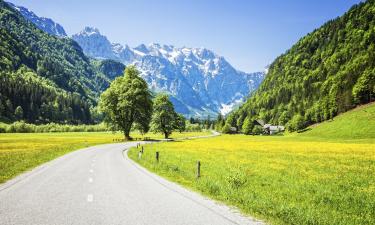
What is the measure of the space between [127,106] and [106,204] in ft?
228

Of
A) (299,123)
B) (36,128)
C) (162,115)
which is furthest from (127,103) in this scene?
(36,128)

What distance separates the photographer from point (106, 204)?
12984 mm

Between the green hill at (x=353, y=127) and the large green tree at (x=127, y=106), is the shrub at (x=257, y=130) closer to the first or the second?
the green hill at (x=353, y=127)

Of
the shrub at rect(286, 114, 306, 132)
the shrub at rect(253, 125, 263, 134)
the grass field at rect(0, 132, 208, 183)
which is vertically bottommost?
the grass field at rect(0, 132, 208, 183)

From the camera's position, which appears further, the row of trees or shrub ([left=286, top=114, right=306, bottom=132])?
shrub ([left=286, top=114, right=306, bottom=132])

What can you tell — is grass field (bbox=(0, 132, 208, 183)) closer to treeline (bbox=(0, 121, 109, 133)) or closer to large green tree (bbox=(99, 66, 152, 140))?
large green tree (bbox=(99, 66, 152, 140))

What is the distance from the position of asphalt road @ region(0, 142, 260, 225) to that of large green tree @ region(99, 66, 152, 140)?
6360 centimetres

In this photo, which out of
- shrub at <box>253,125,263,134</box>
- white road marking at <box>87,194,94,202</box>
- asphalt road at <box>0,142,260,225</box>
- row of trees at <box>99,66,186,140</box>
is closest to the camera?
asphalt road at <box>0,142,260,225</box>

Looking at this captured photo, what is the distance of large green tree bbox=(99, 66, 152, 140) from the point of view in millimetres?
82625

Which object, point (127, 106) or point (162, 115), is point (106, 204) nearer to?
point (127, 106)

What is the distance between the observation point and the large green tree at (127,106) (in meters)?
82.6

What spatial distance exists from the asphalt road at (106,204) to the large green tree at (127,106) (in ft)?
209

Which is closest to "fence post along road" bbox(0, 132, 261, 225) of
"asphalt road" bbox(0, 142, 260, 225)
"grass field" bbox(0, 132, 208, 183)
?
A: "asphalt road" bbox(0, 142, 260, 225)

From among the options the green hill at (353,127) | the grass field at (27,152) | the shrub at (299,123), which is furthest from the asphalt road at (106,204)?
the shrub at (299,123)
